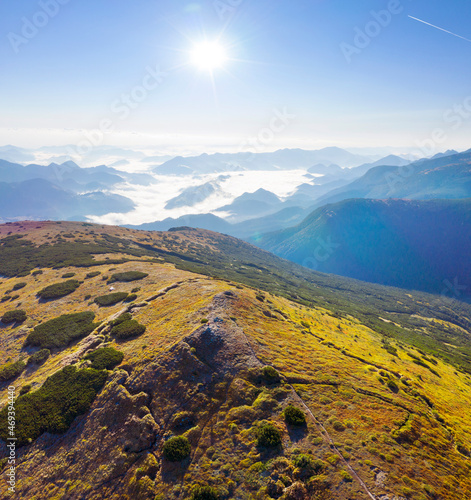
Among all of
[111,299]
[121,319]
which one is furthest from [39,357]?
[111,299]

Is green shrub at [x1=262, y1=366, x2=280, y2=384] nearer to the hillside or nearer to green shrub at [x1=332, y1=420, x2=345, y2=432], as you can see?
the hillside

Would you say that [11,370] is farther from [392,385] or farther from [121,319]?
[392,385]

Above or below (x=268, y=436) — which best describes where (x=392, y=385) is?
below

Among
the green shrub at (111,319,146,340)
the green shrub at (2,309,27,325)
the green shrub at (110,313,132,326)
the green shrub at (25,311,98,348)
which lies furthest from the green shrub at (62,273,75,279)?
the green shrub at (111,319,146,340)

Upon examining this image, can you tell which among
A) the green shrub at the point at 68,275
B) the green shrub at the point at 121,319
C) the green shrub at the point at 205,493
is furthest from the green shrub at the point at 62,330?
the green shrub at the point at 205,493

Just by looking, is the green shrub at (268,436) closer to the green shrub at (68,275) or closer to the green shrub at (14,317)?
the green shrub at (14,317)

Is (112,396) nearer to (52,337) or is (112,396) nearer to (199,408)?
(199,408)
